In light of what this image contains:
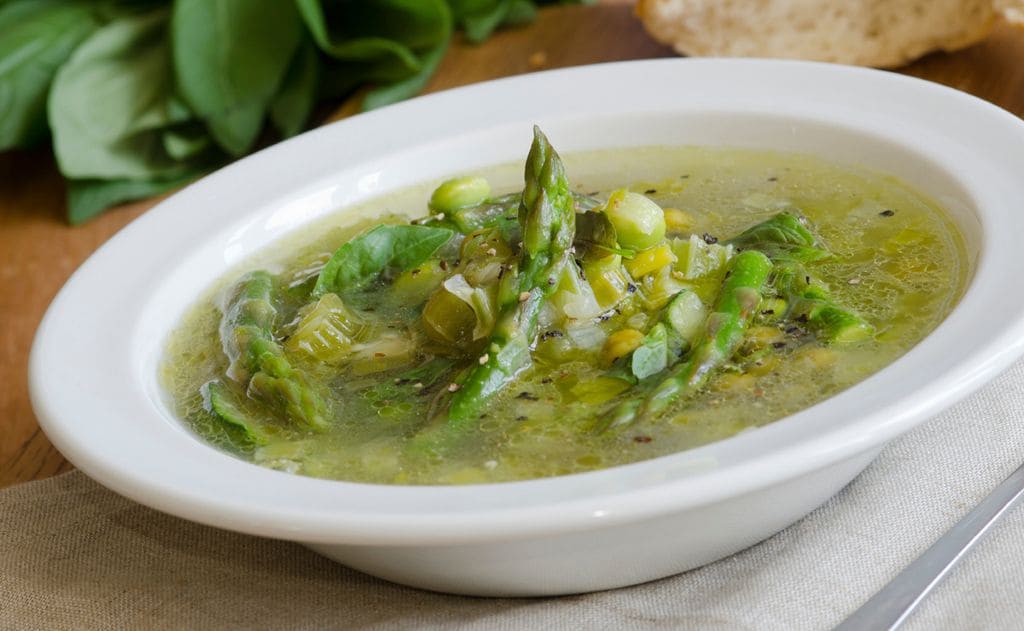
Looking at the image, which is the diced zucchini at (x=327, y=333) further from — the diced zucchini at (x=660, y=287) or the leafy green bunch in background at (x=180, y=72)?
the leafy green bunch in background at (x=180, y=72)

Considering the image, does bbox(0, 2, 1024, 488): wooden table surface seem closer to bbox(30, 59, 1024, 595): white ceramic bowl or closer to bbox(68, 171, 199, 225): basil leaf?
bbox(68, 171, 199, 225): basil leaf

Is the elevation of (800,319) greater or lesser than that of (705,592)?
greater

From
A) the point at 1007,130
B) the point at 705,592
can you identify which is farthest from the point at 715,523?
the point at 1007,130

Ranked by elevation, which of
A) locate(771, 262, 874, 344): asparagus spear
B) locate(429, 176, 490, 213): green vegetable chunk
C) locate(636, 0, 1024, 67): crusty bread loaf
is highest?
locate(771, 262, 874, 344): asparagus spear

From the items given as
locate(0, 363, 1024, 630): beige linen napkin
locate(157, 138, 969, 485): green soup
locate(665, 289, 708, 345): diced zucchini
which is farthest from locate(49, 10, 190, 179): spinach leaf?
locate(665, 289, 708, 345): diced zucchini

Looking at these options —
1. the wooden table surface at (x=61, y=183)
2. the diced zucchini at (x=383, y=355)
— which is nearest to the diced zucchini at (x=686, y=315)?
the diced zucchini at (x=383, y=355)

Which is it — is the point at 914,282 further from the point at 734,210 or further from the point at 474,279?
the point at 474,279
